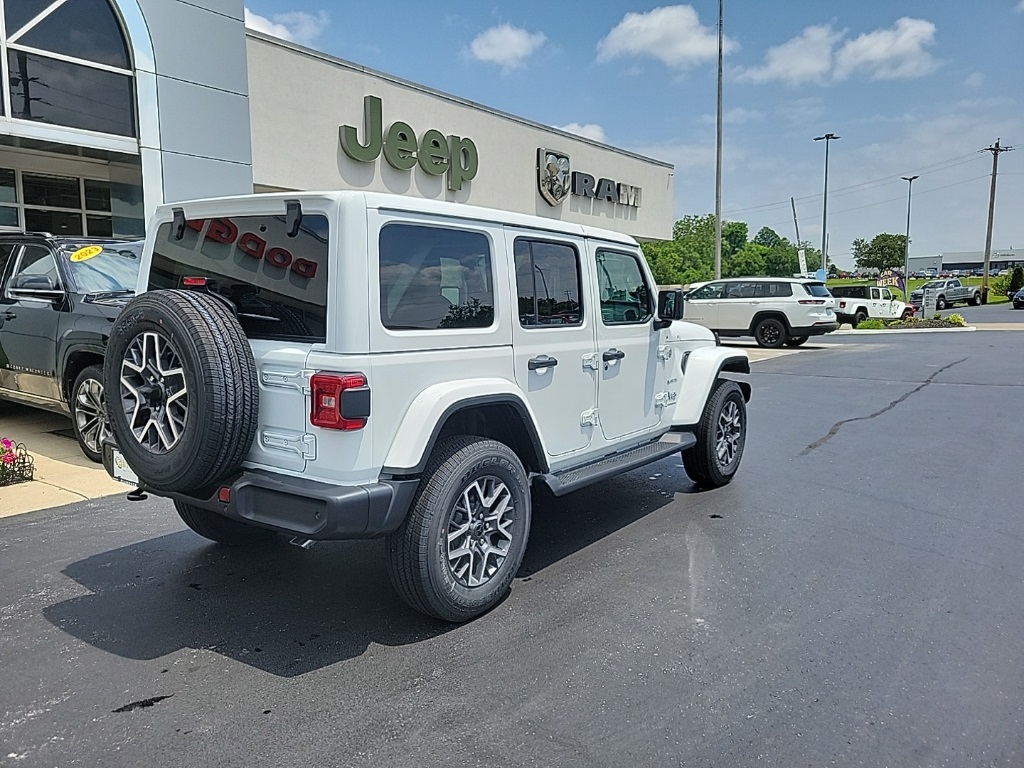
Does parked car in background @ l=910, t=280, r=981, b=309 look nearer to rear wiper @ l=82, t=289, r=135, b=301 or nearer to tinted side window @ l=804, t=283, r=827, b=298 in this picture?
tinted side window @ l=804, t=283, r=827, b=298

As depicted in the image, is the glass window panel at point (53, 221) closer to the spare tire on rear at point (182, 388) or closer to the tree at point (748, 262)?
the spare tire on rear at point (182, 388)

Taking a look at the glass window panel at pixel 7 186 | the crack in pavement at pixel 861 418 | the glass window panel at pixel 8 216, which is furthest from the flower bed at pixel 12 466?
the glass window panel at pixel 7 186

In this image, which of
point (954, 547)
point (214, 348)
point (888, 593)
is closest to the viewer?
point (214, 348)

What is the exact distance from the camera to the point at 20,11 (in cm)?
980

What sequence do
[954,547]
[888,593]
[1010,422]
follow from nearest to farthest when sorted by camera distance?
[888,593] < [954,547] < [1010,422]

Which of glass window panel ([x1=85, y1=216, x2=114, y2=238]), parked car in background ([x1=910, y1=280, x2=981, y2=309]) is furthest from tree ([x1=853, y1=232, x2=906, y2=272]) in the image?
glass window panel ([x1=85, y1=216, x2=114, y2=238])

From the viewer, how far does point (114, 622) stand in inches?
150

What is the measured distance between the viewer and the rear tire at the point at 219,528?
469cm

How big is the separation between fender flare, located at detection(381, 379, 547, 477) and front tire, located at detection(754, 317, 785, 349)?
680 inches

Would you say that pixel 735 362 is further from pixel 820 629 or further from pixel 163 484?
pixel 163 484

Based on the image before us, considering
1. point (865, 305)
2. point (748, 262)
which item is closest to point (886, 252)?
point (748, 262)

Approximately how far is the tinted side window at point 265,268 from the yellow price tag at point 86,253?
350 centimetres

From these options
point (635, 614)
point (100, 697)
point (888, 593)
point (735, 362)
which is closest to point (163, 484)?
point (100, 697)

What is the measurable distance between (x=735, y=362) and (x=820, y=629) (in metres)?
2.96
